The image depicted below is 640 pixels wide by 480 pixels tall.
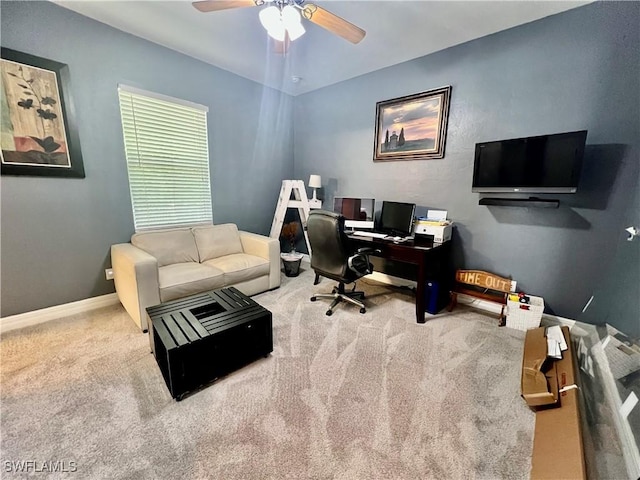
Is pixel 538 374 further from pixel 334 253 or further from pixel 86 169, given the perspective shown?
pixel 86 169

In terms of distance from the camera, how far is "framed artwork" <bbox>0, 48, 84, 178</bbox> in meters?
1.98

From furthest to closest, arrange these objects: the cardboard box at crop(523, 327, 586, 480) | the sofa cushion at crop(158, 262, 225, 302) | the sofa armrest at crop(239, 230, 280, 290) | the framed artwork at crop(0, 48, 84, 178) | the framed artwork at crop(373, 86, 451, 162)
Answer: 1. the sofa armrest at crop(239, 230, 280, 290)
2. the framed artwork at crop(373, 86, 451, 162)
3. the sofa cushion at crop(158, 262, 225, 302)
4. the framed artwork at crop(0, 48, 84, 178)
5. the cardboard box at crop(523, 327, 586, 480)

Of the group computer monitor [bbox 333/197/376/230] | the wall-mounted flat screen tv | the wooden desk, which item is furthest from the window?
the wall-mounted flat screen tv

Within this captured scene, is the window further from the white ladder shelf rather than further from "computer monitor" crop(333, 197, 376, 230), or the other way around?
"computer monitor" crop(333, 197, 376, 230)

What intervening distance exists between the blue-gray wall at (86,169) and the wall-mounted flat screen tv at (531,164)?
3.08 meters

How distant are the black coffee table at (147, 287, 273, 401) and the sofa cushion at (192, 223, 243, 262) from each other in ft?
3.50

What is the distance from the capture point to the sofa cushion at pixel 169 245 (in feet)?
8.53

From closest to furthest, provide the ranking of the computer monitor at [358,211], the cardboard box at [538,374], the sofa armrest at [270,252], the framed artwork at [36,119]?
1. the cardboard box at [538,374]
2. the framed artwork at [36,119]
3. the sofa armrest at [270,252]
4. the computer monitor at [358,211]

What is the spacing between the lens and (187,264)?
2.70 m

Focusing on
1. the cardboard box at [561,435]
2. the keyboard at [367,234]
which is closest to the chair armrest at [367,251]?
the keyboard at [367,234]

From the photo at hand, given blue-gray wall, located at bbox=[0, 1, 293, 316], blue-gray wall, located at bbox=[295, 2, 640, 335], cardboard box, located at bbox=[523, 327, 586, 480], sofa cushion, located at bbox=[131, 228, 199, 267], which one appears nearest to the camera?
cardboard box, located at bbox=[523, 327, 586, 480]

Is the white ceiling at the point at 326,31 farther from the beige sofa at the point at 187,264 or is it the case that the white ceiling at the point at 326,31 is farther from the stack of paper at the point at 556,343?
the stack of paper at the point at 556,343

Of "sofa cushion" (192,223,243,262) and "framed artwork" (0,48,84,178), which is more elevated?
"framed artwork" (0,48,84,178)

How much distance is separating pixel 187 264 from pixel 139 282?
2.23ft
